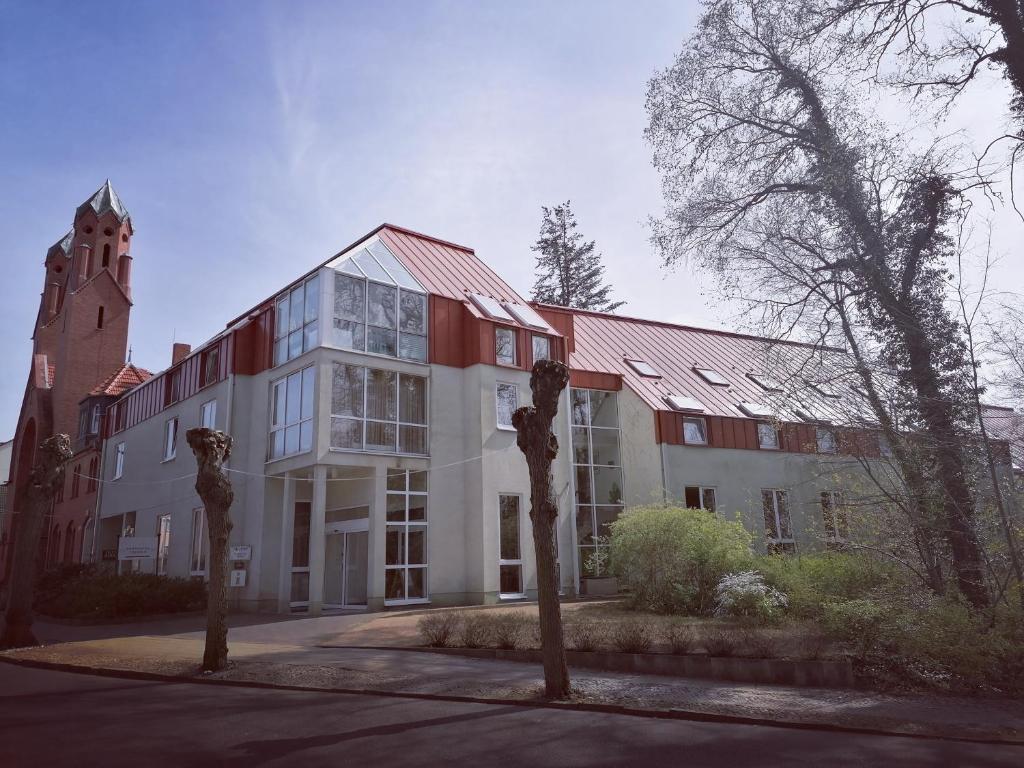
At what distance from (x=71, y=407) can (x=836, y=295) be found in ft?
125

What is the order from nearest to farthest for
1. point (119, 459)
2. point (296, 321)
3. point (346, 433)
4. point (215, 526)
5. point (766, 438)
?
point (215, 526)
point (346, 433)
point (296, 321)
point (766, 438)
point (119, 459)

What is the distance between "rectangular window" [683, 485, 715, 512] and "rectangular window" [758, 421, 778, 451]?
3189 mm

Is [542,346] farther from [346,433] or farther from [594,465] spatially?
[346,433]

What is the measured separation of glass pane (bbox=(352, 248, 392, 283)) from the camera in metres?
21.5

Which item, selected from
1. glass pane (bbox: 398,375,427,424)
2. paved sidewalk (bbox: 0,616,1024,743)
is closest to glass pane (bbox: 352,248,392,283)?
glass pane (bbox: 398,375,427,424)

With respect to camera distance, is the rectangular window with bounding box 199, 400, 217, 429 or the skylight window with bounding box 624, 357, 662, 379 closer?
the rectangular window with bounding box 199, 400, 217, 429

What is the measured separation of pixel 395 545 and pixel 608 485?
8.40m

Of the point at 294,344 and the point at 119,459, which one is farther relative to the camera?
the point at 119,459

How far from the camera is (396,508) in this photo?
67.6 ft

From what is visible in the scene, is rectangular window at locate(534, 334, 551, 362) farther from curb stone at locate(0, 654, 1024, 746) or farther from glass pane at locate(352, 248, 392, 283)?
curb stone at locate(0, 654, 1024, 746)

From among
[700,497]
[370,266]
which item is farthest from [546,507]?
[700,497]

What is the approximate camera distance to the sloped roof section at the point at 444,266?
23870 mm

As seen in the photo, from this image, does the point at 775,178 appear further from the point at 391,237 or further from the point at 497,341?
the point at 391,237

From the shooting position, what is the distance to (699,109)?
14578 millimetres
